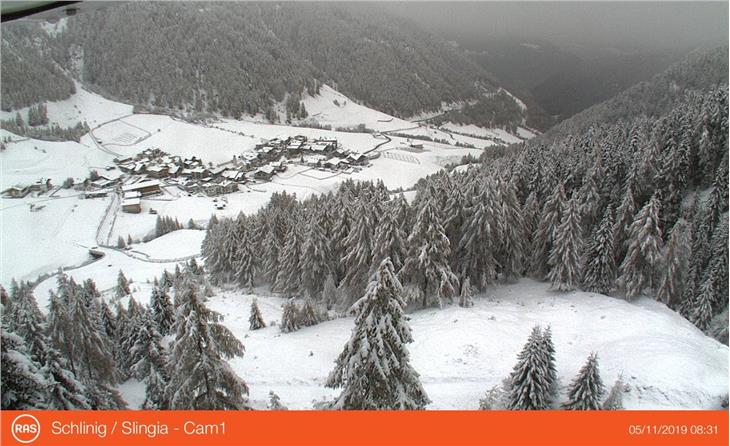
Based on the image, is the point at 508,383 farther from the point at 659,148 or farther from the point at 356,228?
the point at 659,148

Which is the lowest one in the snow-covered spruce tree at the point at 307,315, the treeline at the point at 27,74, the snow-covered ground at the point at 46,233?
the snow-covered ground at the point at 46,233

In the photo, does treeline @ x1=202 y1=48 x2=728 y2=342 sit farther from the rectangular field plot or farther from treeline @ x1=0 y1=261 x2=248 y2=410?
the rectangular field plot

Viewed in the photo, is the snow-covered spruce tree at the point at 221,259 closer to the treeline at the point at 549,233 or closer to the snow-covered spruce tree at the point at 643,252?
the treeline at the point at 549,233

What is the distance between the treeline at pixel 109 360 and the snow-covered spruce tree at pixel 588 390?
38.7 ft

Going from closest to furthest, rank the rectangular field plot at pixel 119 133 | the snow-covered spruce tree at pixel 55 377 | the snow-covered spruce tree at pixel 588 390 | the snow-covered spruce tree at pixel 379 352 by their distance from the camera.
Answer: the snow-covered spruce tree at pixel 55 377
the snow-covered spruce tree at pixel 379 352
the snow-covered spruce tree at pixel 588 390
the rectangular field plot at pixel 119 133

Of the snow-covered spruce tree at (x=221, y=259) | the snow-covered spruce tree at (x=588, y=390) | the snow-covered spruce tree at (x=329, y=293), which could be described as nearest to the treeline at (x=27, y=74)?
the snow-covered spruce tree at (x=221, y=259)

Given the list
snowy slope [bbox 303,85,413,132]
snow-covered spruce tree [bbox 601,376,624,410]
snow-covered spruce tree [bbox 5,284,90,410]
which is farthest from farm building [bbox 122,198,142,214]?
snowy slope [bbox 303,85,413,132]

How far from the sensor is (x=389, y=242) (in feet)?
103

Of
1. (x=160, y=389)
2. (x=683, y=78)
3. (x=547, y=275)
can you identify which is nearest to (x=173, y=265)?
(x=160, y=389)

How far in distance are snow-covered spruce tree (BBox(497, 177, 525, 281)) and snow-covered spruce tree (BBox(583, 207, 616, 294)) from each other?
16.7 feet

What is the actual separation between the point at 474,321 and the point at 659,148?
32713mm

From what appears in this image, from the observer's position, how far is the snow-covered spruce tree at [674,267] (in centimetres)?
2923

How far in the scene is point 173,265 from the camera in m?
56.6

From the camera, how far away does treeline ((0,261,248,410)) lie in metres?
9.73
